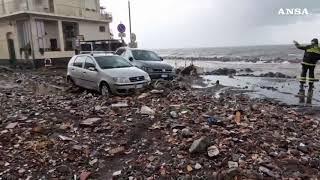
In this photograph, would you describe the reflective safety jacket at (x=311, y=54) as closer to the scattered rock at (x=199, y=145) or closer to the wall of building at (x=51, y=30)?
the scattered rock at (x=199, y=145)

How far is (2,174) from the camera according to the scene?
18.8 feet

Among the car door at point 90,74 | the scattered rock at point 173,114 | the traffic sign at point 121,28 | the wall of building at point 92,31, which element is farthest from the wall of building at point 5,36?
the scattered rock at point 173,114

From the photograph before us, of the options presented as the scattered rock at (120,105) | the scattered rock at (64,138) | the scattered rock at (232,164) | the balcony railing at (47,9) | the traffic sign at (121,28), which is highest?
the balcony railing at (47,9)

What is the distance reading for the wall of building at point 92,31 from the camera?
3434cm

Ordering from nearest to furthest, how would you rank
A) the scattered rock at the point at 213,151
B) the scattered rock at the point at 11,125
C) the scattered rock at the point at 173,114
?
the scattered rock at the point at 213,151, the scattered rock at the point at 11,125, the scattered rock at the point at 173,114

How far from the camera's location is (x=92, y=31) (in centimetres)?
3566

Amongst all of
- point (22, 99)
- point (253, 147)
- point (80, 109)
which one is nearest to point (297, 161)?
point (253, 147)

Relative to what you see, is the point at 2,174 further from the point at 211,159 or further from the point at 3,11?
the point at 3,11

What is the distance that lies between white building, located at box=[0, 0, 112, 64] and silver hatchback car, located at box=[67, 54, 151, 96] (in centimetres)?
1697

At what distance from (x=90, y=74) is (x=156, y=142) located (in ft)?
22.0

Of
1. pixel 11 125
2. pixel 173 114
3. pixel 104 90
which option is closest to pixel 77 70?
pixel 104 90

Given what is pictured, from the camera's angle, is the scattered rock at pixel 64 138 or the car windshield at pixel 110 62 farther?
the car windshield at pixel 110 62

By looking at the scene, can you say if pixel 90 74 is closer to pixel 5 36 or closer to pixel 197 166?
pixel 197 166

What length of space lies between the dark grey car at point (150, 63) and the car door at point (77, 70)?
9.02ft
